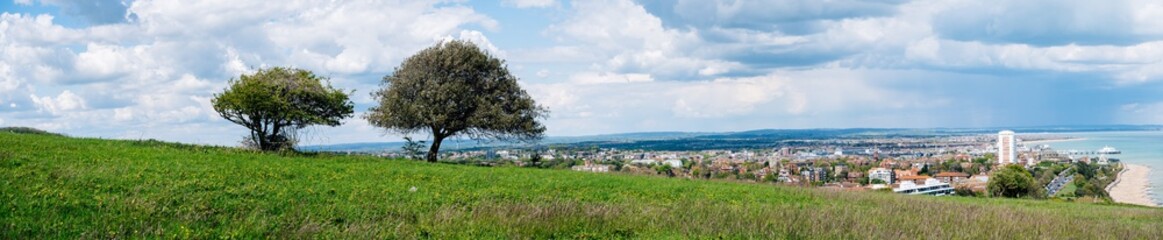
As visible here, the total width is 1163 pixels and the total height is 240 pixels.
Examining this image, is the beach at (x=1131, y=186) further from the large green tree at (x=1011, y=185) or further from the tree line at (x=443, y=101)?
the tree line at (x=443, y=101)

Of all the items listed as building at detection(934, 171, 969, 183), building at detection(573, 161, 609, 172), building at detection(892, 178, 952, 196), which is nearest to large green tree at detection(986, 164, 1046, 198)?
building at detection(892, 178, 952, 196)

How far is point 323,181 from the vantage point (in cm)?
1809

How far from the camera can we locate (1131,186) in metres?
79.2

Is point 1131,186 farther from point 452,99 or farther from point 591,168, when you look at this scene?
point 452,99

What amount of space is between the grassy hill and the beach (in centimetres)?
4937

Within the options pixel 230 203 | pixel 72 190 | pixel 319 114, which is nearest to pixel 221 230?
pixel 230 203

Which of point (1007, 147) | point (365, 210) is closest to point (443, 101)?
point (365, 210)

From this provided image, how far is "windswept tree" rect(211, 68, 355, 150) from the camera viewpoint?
107 feet

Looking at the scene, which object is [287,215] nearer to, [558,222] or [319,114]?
Result: [558,222]

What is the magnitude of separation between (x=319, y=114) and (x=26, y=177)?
20.6 metres

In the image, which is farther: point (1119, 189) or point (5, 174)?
point (1119, 189)

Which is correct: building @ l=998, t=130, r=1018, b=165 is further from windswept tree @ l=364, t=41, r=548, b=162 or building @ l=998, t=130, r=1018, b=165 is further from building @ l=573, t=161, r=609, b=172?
windswept tree @ l=364, t=41, r=548, b=162

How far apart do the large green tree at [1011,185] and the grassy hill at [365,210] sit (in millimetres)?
28401

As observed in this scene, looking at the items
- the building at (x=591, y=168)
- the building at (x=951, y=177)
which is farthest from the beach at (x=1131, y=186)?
the building at (x=591, y=168)
